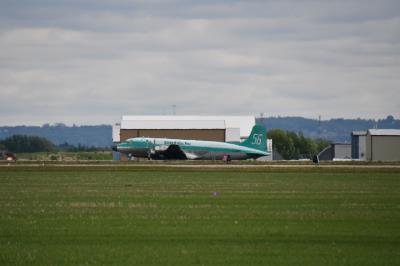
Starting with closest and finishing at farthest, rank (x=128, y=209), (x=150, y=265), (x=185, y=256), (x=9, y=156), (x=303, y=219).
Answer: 1. (x=150, y=265)
2. (x=185, y=256)
3. (x=303, y=219)
4. (x=128, y=209)
5. (x=9, y=156)

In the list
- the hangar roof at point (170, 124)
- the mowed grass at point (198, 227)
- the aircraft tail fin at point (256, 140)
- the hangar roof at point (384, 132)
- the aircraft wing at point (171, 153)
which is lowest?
the mowed grass at point (198, 227)

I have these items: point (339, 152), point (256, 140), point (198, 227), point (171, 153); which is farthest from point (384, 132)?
point (198, 227)

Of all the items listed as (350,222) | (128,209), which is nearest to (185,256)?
(350,222)

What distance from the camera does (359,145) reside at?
466 feet

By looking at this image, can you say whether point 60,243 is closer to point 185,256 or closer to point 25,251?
point 25,251

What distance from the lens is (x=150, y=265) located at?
2055 cm

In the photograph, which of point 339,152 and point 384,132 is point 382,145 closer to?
point 384,132

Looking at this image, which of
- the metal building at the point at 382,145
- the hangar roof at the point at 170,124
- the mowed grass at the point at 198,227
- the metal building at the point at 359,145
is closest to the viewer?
the mowed grass at the point at 198,227

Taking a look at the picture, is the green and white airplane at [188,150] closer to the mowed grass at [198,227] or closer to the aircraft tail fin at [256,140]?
the aircraft tail fin at [256,140]

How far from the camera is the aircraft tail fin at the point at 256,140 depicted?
120125 mm

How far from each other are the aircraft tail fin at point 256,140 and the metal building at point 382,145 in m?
18.2

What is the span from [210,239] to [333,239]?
3.15 m

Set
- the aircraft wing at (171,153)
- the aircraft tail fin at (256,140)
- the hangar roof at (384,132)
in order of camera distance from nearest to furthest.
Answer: the aircraft wing at (171,153), the aircraft tail fin at (256,140), the hangar roof at (384,132)

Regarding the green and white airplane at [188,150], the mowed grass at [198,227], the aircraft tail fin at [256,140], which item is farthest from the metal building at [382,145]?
the mowed grass at [198,227]
